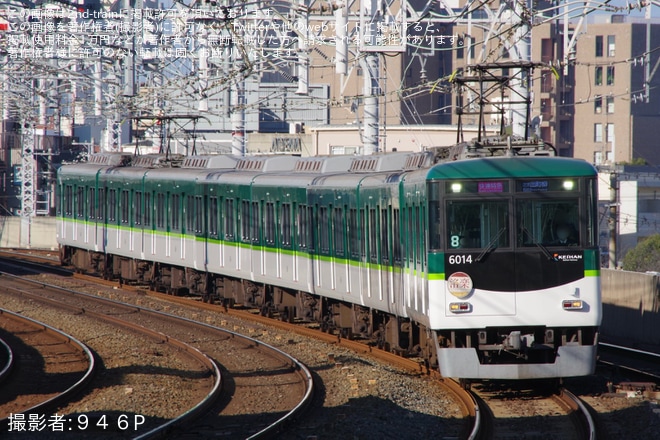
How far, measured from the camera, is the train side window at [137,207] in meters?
26.9

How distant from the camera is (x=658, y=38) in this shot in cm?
8238

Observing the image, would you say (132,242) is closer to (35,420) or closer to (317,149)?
(35,420)

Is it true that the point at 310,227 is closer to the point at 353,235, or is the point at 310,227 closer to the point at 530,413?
the point at 353,235

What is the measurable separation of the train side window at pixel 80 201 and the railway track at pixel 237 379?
8.26 meters

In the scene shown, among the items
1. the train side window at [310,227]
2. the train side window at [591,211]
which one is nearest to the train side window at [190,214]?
the train side window at [310,227]

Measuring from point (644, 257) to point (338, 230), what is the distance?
81.9ft

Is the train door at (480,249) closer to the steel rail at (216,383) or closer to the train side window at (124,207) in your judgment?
the steel rail at (216,383)

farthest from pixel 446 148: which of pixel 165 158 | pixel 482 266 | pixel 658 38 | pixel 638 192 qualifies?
pixel 658 38

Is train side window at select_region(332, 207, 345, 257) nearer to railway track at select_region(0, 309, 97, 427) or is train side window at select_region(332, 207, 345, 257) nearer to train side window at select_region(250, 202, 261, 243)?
train side window at select_region(250, 202, 261, 243)

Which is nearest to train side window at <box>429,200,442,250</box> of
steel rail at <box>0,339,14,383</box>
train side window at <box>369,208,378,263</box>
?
train side window at <box>369,208,378,263</box>

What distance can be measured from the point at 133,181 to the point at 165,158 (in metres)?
0.93

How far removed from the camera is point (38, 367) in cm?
1553

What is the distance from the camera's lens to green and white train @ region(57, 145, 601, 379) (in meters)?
11.9

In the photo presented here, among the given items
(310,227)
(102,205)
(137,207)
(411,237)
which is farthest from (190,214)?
(411,237)
